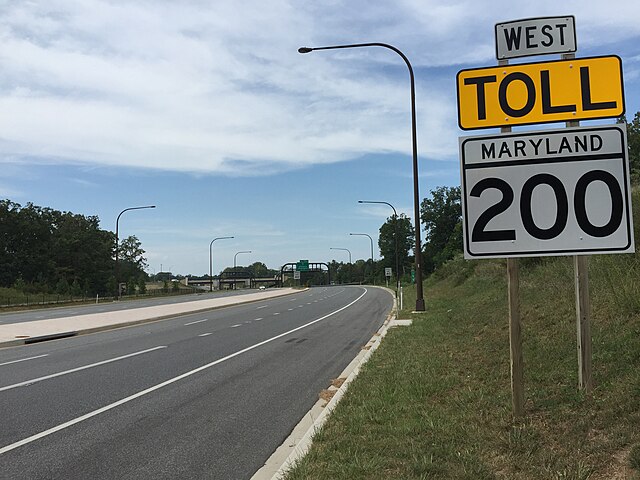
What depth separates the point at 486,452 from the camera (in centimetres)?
484

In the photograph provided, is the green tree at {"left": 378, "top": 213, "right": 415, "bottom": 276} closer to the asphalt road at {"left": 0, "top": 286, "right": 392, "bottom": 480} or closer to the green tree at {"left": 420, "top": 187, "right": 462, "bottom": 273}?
the green tree at {"left": 420, "top": 187, "right": 462, "bottom": 273}

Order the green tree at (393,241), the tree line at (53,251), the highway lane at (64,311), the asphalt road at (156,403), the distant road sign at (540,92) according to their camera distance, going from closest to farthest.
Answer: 1. the distant road sign at (540,92)
2. the asphalt road at (156,403)
3. the highway lane at (64,311)
4. the tree line at (53,251)
5. the green tree at (393,241)

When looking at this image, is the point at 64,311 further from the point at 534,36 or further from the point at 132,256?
the point at 132,256

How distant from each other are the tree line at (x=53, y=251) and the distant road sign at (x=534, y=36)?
67.4 meters

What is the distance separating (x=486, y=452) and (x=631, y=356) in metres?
2.37

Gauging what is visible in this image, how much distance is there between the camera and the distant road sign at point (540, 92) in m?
5.41

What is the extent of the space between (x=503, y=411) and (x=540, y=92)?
325cm

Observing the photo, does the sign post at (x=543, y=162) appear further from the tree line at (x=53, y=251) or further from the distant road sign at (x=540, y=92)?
the tree line at (x=53, y=251)

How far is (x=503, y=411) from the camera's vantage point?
583 cm

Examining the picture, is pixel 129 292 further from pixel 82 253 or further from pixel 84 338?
pixel 84 338

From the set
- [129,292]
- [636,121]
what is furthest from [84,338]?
[129,292]

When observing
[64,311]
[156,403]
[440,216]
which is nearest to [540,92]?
[156,403]

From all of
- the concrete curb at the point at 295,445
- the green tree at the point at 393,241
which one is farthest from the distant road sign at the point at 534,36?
the green tree at the point at 393,241

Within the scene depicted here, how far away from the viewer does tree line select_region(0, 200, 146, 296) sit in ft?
259
